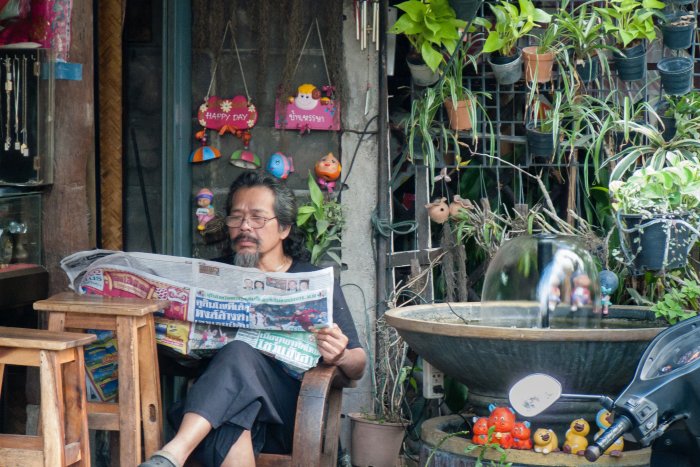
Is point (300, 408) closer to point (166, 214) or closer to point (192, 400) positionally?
point (192, 400)

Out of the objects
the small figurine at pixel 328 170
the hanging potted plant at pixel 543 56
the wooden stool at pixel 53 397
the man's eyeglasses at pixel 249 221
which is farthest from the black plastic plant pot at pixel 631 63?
the wooden stool at pixel 53 397

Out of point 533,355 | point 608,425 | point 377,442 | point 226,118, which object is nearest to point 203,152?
point 226,118

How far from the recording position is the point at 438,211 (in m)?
4.55

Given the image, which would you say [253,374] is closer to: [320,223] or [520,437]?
[520,437]

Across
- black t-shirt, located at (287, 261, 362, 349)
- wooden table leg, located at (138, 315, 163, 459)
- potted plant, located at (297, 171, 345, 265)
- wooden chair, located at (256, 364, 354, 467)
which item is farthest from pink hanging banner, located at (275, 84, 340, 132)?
wooden table leg, located at (138, 315, 163, 459)

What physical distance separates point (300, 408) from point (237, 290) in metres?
0.46

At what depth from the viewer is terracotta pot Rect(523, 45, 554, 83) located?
175 inches

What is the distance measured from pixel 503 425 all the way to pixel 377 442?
113cm

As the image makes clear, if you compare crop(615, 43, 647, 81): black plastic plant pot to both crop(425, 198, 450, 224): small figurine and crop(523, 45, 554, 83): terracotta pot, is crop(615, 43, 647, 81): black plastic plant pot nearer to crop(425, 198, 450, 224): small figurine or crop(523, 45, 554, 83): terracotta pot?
crop(523, 45, 554, 83): terracotta pot

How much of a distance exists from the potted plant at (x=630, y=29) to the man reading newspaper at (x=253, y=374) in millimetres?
1573

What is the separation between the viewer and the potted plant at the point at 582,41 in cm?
443

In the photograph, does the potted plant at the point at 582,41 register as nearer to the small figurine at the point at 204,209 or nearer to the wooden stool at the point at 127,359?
the small figurine at the point at 204,209

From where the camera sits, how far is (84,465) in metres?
3.21

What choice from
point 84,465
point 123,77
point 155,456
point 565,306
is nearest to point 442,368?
point 565,306
